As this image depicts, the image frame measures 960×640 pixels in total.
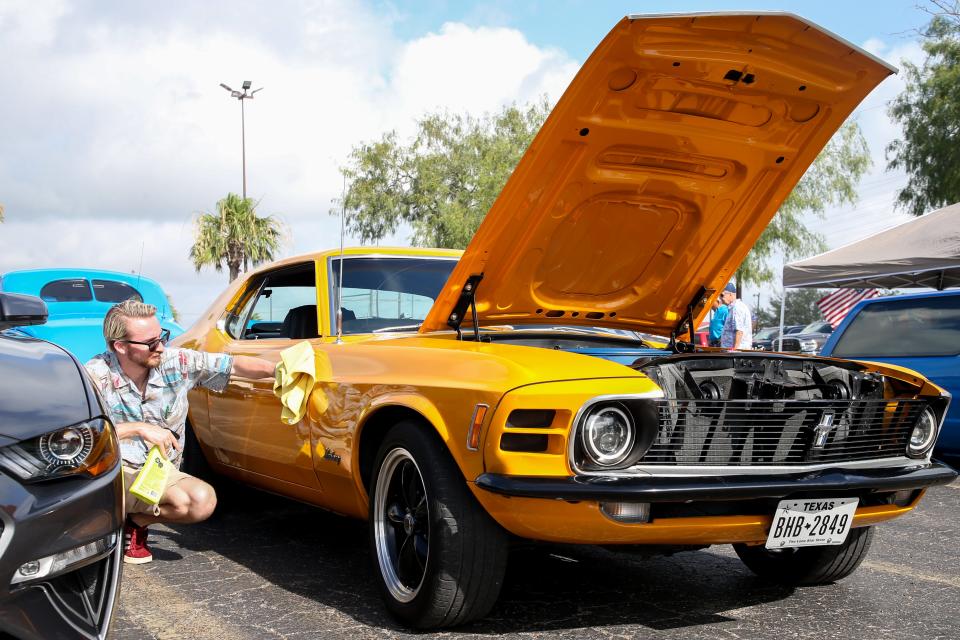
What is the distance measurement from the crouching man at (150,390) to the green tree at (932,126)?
2366 cm

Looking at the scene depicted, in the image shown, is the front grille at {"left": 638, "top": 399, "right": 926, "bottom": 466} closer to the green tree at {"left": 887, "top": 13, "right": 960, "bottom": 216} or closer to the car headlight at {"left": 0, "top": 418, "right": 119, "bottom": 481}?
the car headlight at {"left": 0, "top": 418, "right": 119, "bottom": 481}

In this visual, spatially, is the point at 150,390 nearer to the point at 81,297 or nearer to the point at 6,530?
the point at 6,530

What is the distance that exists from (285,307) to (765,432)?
2.79 metres

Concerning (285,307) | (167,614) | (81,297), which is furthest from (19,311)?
(81,297)

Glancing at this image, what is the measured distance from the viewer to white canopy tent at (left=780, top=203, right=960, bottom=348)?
35.1 feet

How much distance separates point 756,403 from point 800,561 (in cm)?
120

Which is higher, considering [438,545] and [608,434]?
[608,434]

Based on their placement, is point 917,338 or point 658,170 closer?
point 658,170

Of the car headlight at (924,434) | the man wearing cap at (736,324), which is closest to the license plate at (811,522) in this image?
the car headlight at (924,434)

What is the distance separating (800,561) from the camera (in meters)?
4.03

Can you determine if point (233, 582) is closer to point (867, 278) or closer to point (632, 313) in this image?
point (632, 313)

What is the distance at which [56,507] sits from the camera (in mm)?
→ 2227

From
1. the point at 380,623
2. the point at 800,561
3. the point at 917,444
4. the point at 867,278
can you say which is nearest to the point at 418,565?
the point at 380,623

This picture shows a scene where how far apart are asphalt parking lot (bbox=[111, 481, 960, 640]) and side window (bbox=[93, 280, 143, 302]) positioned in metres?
6.81
